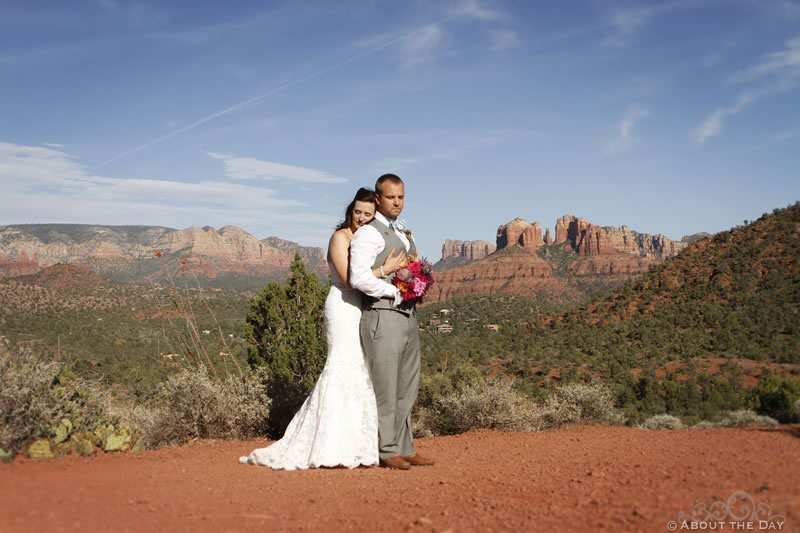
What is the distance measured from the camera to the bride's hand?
220 inches

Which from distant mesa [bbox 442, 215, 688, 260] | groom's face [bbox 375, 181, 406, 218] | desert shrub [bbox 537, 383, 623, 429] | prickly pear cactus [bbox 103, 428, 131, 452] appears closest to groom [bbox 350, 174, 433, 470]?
groom's face [bbox 375, 181, 406, 218]

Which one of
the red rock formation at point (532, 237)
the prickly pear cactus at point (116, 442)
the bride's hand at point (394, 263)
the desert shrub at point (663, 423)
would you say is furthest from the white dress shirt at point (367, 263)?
the red rock formation at point (532, 237)

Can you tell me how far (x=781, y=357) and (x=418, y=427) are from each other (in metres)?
22.2

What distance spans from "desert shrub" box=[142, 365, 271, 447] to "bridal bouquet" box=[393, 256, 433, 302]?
11.5 feet

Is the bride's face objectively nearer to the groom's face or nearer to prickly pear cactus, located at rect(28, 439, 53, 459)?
the groom's face

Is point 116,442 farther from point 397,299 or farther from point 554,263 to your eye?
point 554,263

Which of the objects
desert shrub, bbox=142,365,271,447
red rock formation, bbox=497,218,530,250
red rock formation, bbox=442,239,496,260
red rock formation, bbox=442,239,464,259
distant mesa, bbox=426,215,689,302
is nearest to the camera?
desert shrub, bbox=142,365,271,447

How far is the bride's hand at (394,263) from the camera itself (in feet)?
18.3

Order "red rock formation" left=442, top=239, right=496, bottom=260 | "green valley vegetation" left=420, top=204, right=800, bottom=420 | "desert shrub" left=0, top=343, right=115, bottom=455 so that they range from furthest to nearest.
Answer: "red rock formation" left=442, top=239, right=496, bottom=260 < "green valley vegetation" left=420, top=204, right=800, bottom=420 < "desert shrub" left=0, top=343, right=115, bottom=455

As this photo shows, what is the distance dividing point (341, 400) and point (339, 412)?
0.35ft

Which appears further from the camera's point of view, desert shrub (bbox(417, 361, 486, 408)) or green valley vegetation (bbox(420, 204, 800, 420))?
green valley vegetation (bbox(420, 204, 800, 420))

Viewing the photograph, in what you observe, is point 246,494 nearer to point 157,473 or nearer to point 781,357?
point 157,473

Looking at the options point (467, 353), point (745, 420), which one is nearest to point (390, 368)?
point (745, 420)

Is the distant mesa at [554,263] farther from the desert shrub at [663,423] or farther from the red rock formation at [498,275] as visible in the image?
the desert shrub at [663,423]
